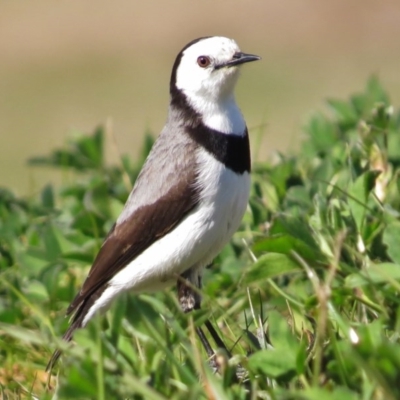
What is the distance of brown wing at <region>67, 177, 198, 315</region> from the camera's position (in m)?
5.48

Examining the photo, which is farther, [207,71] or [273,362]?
[207,71]

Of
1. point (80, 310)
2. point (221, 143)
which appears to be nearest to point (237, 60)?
point (221, 143)

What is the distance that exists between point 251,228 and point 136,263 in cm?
80

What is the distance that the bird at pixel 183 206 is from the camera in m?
5.39

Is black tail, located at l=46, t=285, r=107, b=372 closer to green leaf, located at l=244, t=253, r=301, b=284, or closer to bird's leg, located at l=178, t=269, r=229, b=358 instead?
bird's leg, located at l=178, t=269, r=229, b=358

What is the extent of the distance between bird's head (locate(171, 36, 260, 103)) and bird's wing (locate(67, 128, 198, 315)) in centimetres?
32

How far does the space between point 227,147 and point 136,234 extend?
65cm

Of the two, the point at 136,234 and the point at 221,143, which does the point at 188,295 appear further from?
the point at 221,143

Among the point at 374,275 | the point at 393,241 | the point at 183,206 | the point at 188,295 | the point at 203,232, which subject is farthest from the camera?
the point at 188,295

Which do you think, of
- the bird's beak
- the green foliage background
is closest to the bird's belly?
the green foliage background

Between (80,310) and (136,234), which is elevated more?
(136,234)

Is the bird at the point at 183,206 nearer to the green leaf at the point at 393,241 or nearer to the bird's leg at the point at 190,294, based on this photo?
the bird's leg at the point at 190,294

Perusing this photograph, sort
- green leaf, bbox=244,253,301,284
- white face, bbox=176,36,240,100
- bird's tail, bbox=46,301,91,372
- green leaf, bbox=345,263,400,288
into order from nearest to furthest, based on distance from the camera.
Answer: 1. green leaf, bbox=345,263,400,288
2. green leaf, bbox=244,253,301,284
3. bird's tail, bbox=46,301,91,372
4. white face, bbox=176,36,240,100

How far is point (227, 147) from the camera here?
217 inches
